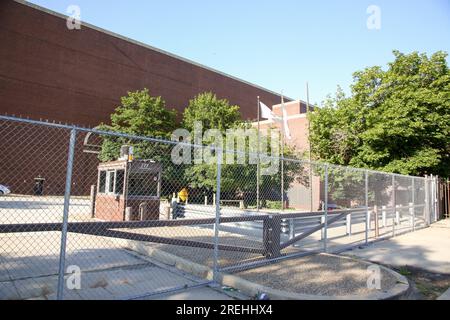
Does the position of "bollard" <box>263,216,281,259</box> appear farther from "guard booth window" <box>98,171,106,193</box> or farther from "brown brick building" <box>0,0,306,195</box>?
"brown brick building" <box>0,0,306,195</box>

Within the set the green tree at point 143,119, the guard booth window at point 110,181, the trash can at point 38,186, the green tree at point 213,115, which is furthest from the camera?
the green tree at point 143,119

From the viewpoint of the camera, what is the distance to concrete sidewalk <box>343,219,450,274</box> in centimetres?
795

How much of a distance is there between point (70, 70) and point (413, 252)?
37.4 meters

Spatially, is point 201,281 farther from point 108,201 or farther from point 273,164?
point 273,164

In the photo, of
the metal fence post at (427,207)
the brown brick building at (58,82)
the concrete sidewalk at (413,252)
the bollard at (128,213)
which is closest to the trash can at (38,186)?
the brown brick building at (58,82)

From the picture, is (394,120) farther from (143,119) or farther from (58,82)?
(58,82)

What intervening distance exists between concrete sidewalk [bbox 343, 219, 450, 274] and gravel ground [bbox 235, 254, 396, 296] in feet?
5.12

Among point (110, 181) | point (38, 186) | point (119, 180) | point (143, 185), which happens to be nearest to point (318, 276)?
point (143, 185)

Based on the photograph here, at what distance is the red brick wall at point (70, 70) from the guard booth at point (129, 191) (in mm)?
23869

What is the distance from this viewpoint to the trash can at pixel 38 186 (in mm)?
27375

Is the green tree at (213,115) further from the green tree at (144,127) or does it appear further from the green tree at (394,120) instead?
the green tree at (394,120)

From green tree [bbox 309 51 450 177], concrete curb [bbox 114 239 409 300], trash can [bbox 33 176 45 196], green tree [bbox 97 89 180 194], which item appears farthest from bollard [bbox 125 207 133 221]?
trash can [bbox 33 176 45 196]

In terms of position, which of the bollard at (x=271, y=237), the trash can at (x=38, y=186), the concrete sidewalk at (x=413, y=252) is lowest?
the concrete sidewalk at (x=413, y=252)
